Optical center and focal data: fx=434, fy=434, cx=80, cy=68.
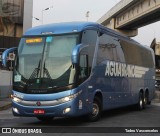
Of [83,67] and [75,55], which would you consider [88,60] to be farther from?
[75,55]

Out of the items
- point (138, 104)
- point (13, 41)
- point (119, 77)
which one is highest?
point (13, 41)

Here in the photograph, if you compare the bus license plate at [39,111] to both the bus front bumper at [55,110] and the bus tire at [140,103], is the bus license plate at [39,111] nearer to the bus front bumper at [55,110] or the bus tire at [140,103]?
the bus front bumper at [55,110]

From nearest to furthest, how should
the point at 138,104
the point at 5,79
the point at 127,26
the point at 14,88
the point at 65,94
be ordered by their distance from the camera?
1. the point at 65,94
2. the point at 14,88
3. the point at 138,104
4. the point at 5,79
5. the point at 127,26

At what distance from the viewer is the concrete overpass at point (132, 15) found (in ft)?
134

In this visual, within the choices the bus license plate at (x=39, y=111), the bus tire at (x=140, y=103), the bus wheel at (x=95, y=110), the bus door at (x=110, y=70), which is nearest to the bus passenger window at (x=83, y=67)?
the bus door at (x=110, y=70)

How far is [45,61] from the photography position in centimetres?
1402

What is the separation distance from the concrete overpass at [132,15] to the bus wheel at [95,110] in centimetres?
2470

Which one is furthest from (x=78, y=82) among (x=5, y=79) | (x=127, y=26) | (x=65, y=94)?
(x=127, y=26)

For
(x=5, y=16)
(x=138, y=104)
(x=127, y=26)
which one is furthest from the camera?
(x=127, y=26)

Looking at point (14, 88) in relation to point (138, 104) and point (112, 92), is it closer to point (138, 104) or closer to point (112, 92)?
point (112, 92)

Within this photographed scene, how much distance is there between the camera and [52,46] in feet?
46.7

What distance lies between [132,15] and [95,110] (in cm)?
3205

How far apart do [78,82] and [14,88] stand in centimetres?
219

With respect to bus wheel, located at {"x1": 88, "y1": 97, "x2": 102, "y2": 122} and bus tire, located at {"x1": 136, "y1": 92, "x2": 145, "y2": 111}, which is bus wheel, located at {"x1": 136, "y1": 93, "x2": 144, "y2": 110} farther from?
bus wheel, located at {"x1": 88, "y1": 97, "x2": 102, "y2": 122}
